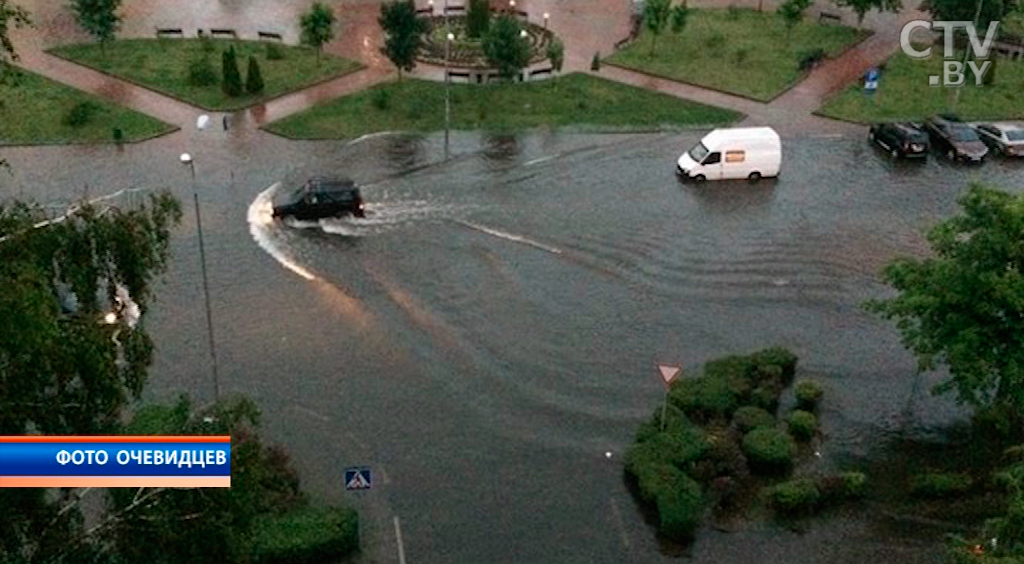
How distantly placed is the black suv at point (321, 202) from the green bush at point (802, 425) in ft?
58.2

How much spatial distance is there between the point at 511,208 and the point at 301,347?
1162cm

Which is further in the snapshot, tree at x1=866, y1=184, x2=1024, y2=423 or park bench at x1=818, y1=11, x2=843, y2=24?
park bench at x1=818, y1=11, x2=843, y2=24

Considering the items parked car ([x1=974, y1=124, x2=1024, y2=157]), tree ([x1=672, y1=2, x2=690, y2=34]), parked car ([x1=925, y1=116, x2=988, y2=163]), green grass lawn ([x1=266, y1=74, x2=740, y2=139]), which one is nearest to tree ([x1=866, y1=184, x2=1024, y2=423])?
parked car ([x1=925, y1=116, x2=988, y2=163])

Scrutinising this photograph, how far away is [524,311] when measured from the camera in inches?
1303

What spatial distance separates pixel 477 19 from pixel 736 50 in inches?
558

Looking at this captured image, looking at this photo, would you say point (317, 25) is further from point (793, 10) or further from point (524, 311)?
point (793, 10)

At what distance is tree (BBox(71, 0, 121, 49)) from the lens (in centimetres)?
5031

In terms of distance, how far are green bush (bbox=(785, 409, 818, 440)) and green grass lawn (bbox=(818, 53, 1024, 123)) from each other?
25573mm

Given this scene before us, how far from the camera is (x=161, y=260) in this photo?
1752cm

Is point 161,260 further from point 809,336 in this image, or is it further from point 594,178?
point 594,178

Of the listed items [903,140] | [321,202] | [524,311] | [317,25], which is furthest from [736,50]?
[524,311]

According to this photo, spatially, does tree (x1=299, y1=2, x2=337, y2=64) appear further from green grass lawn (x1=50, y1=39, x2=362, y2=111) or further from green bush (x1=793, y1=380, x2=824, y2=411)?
green bush (x1=793, y1=380, x2=824, y2=411)

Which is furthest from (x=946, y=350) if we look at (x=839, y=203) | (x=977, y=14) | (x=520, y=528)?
(x=977, y=14)

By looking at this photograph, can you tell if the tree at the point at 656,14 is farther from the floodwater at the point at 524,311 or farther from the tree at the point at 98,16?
the tree at the point at 98,16
